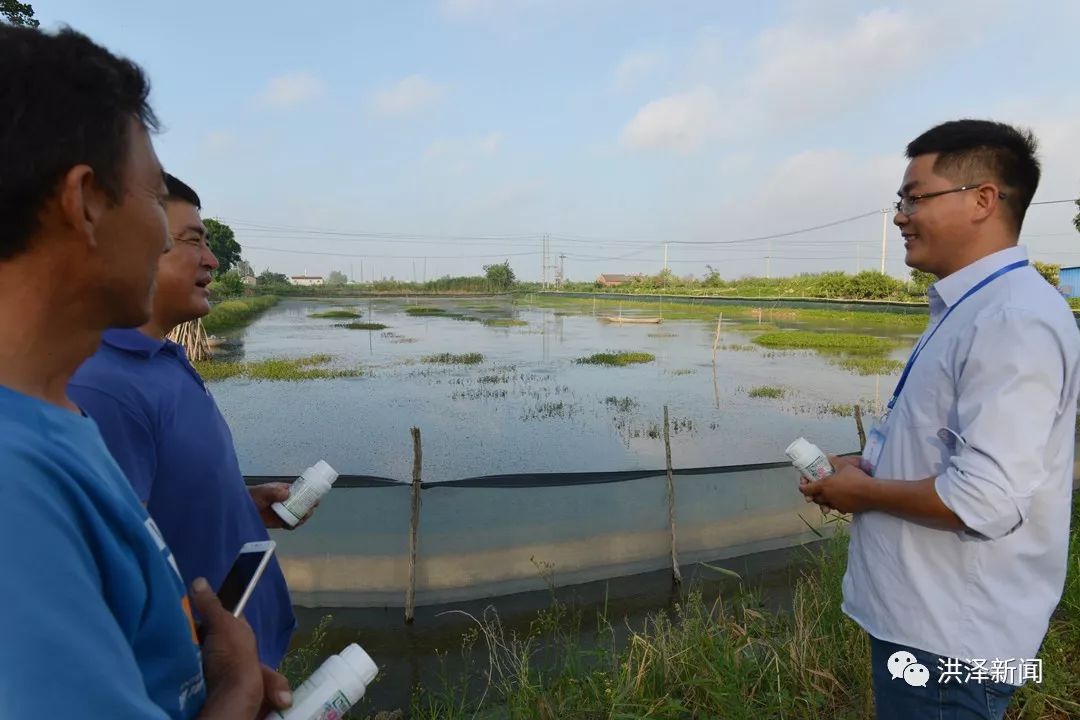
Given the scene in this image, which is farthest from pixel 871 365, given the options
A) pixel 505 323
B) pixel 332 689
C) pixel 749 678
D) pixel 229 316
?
pixel 229 316

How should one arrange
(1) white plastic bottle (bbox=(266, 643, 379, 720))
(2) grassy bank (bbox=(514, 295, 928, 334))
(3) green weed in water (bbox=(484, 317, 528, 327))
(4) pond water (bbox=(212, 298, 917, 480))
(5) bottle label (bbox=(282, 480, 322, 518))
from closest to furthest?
(1) white plastic bottle (bbox=(266, 643, 379, 720))
(5) bottle label (bbox=(282, 480, 322, 518))
(4) pond water (bbox=(212, 298, 917, 480))
(2) grassy bank (bbox=(514, 295, 928, 334))
(3) green weed in water (bbox=(484, 317, 528, 327))

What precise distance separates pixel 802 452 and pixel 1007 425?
1.71 feet

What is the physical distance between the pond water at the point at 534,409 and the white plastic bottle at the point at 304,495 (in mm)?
6626

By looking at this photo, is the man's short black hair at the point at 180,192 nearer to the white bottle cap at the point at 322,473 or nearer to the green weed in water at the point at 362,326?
the white bottle cap at the point at 322,473

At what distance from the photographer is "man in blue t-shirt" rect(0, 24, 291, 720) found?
583 mm

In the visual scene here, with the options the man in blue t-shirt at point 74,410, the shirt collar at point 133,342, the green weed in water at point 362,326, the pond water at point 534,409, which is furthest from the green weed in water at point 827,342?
the man in blue t-shirt at point 74,410

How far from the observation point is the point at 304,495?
174cm

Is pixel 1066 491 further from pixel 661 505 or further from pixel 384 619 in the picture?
pixel 384 619

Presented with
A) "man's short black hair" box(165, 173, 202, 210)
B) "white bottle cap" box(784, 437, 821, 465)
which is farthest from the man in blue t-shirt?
"white bottle cap" box(784, 437, 821, 465)

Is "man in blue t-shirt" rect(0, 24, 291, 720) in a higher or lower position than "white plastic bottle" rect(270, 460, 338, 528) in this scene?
higher

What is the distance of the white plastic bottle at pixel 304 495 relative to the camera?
1.73 meters

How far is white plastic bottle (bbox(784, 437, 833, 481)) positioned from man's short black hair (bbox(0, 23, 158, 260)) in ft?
5.37

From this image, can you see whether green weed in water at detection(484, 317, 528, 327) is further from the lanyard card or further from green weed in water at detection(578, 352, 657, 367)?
the lanyard card

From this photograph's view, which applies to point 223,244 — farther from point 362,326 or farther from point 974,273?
point 974,273
